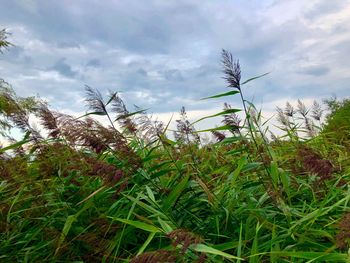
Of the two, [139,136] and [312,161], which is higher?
[139,136]

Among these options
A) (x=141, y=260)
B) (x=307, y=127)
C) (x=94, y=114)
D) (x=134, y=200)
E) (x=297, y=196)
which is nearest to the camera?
(x=141, y=260)

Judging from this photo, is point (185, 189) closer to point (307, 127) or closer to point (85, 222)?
point (85, 222)

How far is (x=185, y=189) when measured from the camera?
3.19m

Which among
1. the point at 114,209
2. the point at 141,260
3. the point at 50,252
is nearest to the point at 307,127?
the point at 114,209

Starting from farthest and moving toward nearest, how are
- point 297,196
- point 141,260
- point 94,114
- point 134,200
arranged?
point 297,196 < point 94,114 < point 134,200 < point 141,260

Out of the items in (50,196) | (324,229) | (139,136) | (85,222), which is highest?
(139,136)

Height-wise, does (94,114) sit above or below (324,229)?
above

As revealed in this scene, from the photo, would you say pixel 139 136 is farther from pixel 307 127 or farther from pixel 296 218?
pixel 307 127

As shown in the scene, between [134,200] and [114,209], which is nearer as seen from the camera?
[134,200]

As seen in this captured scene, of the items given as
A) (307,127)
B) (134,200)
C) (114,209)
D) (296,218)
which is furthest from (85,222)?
(307,127)

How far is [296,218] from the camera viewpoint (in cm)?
299

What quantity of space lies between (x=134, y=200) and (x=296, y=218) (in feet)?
3.40

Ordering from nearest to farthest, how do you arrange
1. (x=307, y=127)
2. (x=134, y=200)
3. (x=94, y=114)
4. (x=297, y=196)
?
(x=134, y=200)
(x=94, y=114)
(x=297, y=196)
(x=307, y=127)

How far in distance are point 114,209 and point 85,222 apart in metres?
0.28
